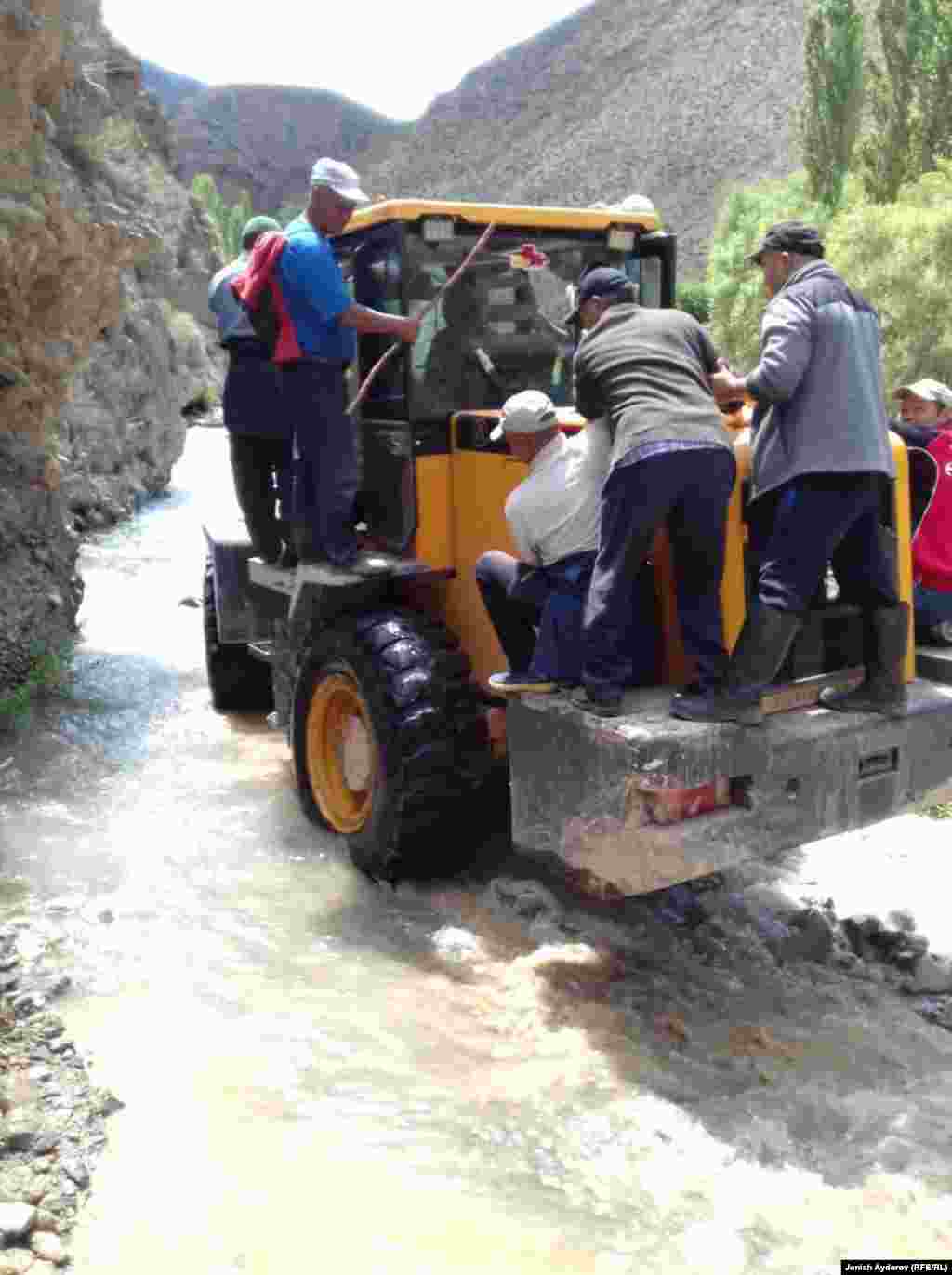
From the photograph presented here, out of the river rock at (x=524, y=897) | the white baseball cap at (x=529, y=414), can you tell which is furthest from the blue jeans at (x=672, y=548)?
the river rock at (x=524, y=897)

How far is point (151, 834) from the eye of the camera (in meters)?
6.10

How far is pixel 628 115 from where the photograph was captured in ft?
360

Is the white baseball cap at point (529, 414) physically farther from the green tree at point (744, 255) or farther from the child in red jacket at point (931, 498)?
the green tree at point (744, 255)

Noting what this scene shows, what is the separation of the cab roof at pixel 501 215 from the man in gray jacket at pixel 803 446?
134cm

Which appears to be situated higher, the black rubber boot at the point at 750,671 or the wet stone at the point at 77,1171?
the black rubber boot at the point at 750,671

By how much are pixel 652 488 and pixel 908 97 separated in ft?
110

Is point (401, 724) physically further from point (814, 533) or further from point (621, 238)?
point (621, 238)

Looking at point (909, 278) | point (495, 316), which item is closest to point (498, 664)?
point (495, 316)

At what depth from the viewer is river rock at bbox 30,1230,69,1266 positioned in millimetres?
3027

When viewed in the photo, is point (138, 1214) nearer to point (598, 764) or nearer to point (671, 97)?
point (598, 764)

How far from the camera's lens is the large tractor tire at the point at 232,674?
26.0ft

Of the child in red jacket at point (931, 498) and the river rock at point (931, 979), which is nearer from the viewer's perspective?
the river rock at point (931, 979)

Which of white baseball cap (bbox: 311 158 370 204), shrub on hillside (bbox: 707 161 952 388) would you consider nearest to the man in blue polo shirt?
white baseball cap (bbox: 311 158 370 204)

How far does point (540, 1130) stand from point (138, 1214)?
108 cm
